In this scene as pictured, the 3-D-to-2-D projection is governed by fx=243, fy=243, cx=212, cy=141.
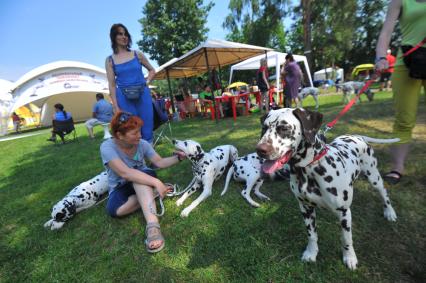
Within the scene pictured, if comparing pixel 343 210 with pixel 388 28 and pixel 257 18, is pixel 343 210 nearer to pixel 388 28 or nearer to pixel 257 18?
pixel 388 28

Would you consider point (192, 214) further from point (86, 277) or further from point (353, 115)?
point (353, 115)

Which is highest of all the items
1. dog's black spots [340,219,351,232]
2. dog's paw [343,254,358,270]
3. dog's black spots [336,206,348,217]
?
dog's black spots [336,206,348,217]

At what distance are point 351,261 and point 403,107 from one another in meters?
2.03

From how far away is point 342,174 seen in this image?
1.91 meters

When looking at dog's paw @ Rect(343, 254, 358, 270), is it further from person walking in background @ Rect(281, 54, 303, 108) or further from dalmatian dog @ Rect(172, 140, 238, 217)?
person walking in background @ Rect(281, 54, 303, 108)

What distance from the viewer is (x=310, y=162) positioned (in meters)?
1.86

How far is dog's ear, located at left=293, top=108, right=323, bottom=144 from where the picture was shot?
5.84 feet

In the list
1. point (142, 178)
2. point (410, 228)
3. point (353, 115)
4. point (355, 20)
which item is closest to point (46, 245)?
point (142, 178)

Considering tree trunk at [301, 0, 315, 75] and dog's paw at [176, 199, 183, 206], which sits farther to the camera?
tree trunk at [301, 0, 315, 75]

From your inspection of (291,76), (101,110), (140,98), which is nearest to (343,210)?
(140,98)

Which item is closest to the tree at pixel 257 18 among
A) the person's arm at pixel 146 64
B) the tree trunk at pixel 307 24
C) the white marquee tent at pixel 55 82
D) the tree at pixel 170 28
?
the tree trunk at pixel 307 24

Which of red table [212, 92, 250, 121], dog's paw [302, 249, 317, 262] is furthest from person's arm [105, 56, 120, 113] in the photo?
red table [212, 92, 250, 121]

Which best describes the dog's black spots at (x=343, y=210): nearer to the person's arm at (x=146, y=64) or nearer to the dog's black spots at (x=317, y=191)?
the dog's black spots at (x=317, y=191)

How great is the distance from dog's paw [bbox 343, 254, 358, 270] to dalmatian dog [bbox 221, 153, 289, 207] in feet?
4.21
